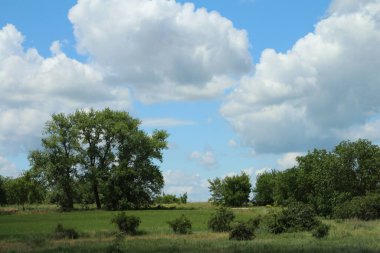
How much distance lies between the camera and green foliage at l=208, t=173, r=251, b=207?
397ft

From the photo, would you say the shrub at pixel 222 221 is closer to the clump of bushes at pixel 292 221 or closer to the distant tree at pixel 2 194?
the clump of bushes at pixel 292 221

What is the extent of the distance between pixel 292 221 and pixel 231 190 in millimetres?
81476

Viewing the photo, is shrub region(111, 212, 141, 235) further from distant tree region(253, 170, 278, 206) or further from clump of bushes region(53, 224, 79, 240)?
distant tree region(253, 170, 278, 206)

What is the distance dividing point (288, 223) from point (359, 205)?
39.9 feet

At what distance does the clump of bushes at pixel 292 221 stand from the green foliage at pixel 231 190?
80.3 metres

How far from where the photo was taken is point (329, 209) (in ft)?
203

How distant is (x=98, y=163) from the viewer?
324ft

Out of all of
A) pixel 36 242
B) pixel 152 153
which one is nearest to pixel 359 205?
pixel 36 242

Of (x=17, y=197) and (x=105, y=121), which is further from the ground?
(x=105, y=121)

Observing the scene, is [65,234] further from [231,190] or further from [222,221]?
[231,190]

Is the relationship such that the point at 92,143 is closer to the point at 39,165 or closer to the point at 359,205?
the point at 39,165

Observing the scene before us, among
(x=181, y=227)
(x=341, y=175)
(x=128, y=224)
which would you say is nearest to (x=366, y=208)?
(x=341, y=175)

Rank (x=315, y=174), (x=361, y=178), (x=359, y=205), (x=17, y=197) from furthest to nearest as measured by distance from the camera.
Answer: (x=17, y=197) → (x=315, y=174) → (x=361, y=178) → (x=359, y=205)

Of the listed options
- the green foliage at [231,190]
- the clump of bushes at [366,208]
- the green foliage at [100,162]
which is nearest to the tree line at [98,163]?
the green foliage at [100,162]
